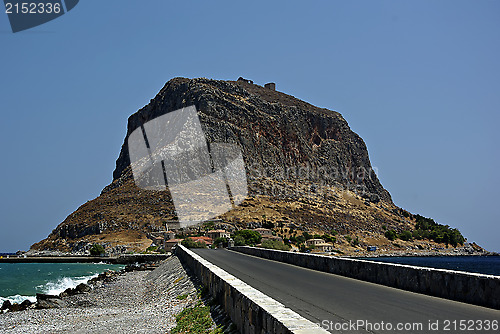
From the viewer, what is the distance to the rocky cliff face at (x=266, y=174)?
396ft

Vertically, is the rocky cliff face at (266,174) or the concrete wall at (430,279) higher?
the rocky cliff face at (266,174)

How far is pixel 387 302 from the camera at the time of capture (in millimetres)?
10820

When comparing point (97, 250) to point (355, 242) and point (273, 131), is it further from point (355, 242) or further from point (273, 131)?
point (273, 131)

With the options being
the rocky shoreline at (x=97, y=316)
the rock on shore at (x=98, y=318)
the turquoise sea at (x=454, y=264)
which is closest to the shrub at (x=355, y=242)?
the turquoise sea at (x=454, y=264)

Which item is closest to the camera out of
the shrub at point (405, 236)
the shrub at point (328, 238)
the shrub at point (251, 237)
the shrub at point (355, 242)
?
the shrub at point (251, 237)

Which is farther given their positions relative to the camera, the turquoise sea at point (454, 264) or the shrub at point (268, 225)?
the shrub at point (268, 225)

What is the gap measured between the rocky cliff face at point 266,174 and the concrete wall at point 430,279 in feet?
292

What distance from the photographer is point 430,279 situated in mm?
12312

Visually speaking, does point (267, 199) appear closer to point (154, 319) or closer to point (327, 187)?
point (327, 187)

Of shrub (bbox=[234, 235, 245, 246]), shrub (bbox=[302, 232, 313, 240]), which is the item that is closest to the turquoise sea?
shrub (bbox=[302, 232, 313, 240])

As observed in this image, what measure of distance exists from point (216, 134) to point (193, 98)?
1678cm

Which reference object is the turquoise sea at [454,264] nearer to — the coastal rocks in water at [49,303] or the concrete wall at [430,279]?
the concrete wall at [430,279]

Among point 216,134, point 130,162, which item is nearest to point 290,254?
point 216,134

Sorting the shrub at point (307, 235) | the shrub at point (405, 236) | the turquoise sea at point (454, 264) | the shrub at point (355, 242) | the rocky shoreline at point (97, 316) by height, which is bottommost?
the turquoise sea at point (454, 264)
